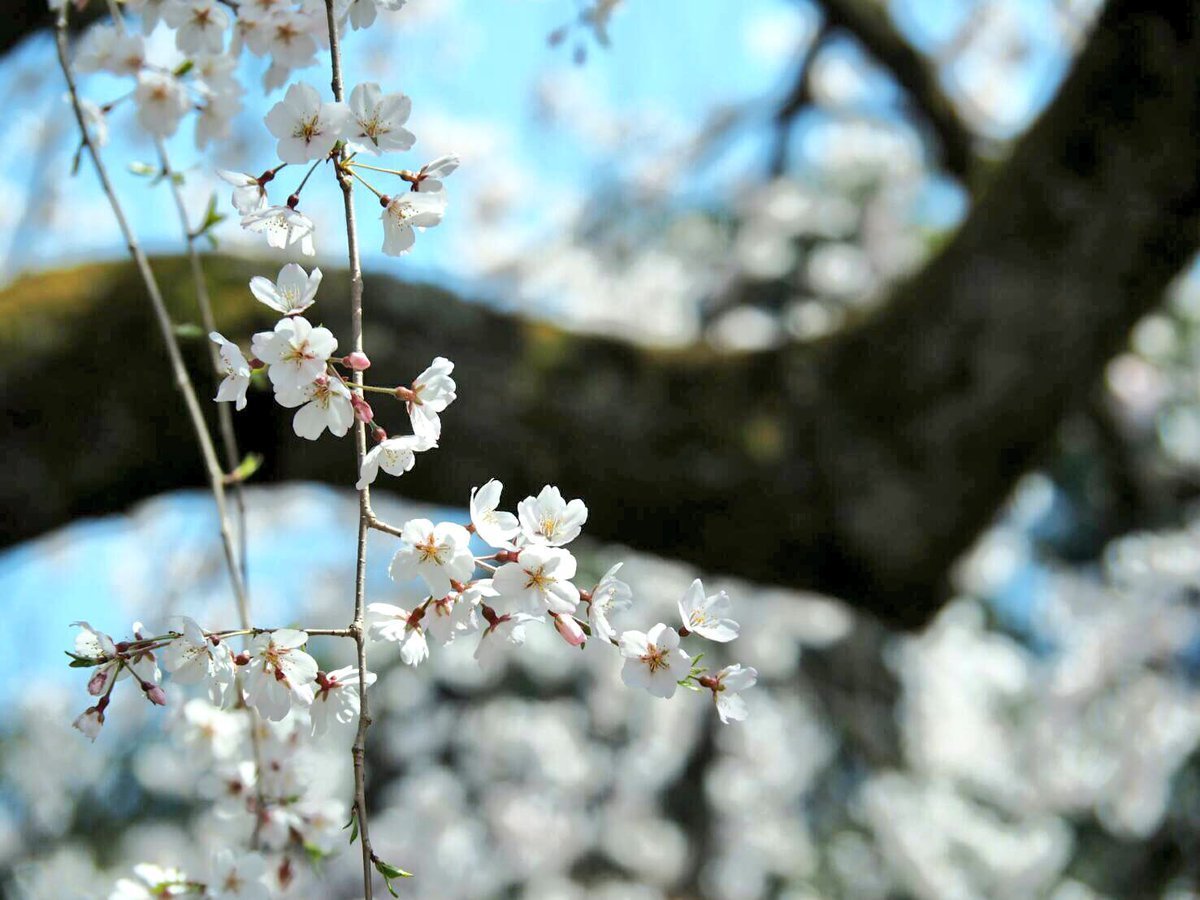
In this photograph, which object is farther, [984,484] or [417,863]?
[417,863]

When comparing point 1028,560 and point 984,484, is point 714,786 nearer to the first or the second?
point 1028,560

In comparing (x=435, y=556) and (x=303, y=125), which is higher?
(x=303, y=125)

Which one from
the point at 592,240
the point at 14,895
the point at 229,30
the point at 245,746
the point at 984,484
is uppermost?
the point at 229,30

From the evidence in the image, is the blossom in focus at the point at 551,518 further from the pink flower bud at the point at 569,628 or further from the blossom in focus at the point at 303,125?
the blossom in focus at the point at 303,125

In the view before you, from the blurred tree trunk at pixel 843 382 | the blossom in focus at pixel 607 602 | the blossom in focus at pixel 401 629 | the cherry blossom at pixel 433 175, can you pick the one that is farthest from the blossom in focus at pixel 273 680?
the blurred tree trunk at pixel 843 382

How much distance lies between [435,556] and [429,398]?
8 cm

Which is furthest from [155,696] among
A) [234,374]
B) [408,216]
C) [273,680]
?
[408,216]

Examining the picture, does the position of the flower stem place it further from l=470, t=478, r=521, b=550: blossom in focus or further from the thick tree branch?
the thick tree branch

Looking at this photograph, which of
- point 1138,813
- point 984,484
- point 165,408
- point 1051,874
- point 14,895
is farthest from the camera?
point 1051,874

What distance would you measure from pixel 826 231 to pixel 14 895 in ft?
10.4

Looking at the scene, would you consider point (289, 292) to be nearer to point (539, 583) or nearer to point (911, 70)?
point (539, 583)

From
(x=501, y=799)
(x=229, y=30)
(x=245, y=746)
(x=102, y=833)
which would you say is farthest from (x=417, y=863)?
(x=229, y=30)

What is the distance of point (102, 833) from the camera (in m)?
4.38

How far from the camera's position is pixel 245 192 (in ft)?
1.81
